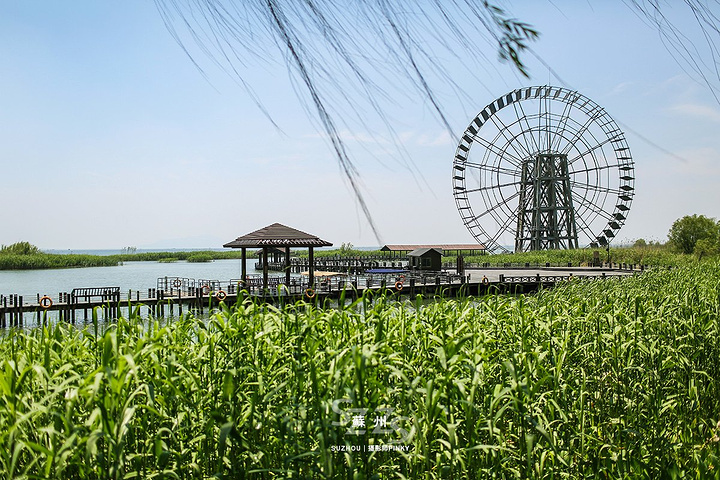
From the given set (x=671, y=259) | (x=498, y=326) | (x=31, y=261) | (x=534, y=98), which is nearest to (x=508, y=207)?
(x=534, y=98)

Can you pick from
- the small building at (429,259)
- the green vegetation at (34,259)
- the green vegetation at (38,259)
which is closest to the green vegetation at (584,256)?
the small building at (429,259)

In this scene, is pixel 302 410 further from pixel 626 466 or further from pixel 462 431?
pixel 626 466

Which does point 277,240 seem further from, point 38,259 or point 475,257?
point 38,259

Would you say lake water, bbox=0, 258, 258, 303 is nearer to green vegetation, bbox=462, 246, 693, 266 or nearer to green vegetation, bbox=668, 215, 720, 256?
green vegetation, bbox=462, 246, 693, 266

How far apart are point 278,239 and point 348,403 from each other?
16023mm

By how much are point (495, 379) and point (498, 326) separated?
79cm

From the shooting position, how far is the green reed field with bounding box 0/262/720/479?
196 centimetres

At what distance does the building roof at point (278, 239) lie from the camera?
1797 centimetres

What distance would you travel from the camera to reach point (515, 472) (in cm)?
241

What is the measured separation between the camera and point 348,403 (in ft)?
7.90

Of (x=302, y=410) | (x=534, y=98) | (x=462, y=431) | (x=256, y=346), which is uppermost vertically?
(x=534, y=98)

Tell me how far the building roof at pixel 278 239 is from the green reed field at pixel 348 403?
46.8 ft

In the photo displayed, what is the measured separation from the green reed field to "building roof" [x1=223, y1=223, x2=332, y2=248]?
14.3 metres

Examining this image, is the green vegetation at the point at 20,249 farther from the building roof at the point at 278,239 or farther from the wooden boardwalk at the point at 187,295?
the building roof at the point at 278,239
